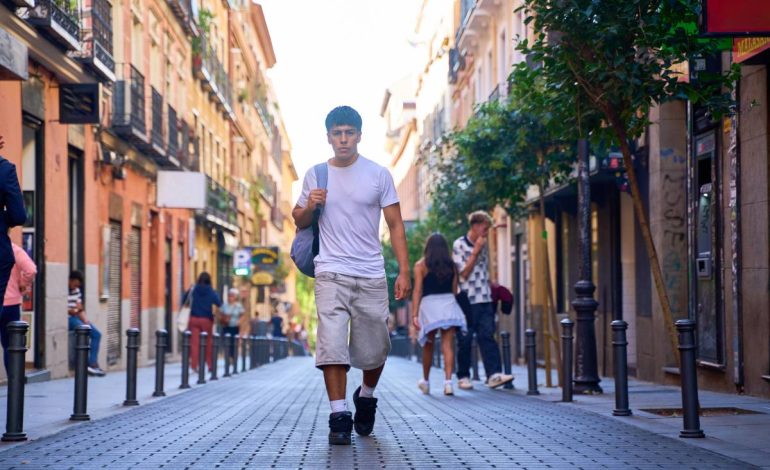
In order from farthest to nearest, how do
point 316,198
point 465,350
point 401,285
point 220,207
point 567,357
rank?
1. point 220,207
2. point 465,350
3. point 567,357
4. point 401,285
5. point 316,198

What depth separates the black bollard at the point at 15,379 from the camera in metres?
8.70

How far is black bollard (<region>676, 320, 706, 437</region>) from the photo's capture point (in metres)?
8.67

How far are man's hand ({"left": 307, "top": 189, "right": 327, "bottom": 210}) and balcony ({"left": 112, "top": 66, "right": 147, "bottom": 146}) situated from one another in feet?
56.6

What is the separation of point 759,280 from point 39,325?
1041 cm

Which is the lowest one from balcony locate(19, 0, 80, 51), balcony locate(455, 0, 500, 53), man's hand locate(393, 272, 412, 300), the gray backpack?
man's hand locate(393, 272, 412, 300)

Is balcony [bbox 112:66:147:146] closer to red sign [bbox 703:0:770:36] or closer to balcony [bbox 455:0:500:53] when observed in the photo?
balcony [bbox 455:0:500:53]

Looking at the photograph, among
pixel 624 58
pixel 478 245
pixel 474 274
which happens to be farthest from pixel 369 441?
pixel 474 274

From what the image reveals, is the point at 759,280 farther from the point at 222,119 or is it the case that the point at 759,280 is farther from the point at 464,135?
the point at 222,119

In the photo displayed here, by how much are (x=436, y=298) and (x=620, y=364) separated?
4250 mm

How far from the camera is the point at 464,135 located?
20.7m

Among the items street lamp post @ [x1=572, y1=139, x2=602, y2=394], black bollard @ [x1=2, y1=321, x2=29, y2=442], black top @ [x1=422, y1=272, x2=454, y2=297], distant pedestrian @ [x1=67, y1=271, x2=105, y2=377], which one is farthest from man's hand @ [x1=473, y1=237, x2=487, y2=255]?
distant pedestrian @ [x1=67, y1=271, x2=105, y2=377]

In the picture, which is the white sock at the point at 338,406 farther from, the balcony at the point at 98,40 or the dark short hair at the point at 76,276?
the dark short hair at the point at 76,276

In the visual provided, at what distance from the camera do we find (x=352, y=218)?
8633 millimetres

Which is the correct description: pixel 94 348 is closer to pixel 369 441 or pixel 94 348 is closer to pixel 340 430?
pixel 369 441
